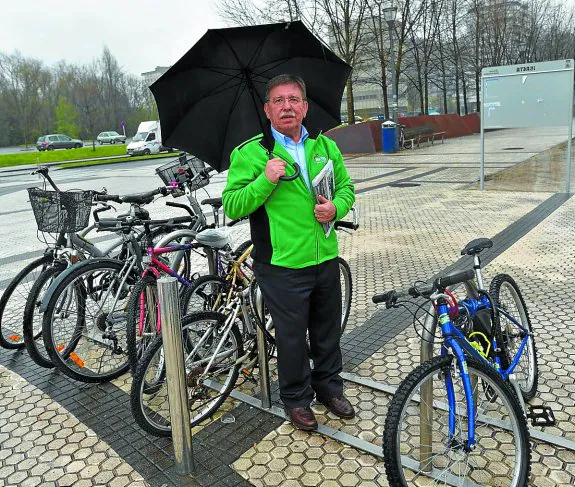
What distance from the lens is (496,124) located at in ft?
35.0

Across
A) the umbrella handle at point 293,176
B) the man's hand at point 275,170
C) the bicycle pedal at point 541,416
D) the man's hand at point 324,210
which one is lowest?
the bicycle pedal at point 541,416

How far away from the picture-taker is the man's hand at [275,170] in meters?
2.47

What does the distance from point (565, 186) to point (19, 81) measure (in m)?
61.9

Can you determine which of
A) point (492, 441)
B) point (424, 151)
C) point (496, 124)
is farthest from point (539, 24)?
point (492, 441)

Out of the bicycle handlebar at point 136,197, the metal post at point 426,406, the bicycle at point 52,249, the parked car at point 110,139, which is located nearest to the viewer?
the metal post at point 426,406

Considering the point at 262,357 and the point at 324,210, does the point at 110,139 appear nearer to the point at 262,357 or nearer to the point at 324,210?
the point at 262,357

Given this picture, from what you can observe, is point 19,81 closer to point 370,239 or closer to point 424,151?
point 424,151

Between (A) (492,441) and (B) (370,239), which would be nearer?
(A) (492,441)

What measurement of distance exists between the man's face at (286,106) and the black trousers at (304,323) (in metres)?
Answer: 0.75

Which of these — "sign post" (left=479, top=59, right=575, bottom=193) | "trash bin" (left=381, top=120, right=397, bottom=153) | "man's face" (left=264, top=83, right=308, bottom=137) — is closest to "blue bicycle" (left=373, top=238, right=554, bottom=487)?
"man's face" (left=264, top=83, right=308, bottom=137)

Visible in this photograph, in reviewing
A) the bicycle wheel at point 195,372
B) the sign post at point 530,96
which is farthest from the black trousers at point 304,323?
the sign post at point 530,96

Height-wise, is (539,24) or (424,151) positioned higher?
(539,24)

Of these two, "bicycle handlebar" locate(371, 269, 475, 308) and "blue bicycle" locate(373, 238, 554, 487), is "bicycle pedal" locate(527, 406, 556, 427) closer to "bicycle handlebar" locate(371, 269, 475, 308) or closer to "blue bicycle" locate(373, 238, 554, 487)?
"blue bicycle" locate(373, 238, 554, 487)

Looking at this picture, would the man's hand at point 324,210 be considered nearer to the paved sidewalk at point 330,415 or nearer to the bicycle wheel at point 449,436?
the bicycle wheel at point 449,436
